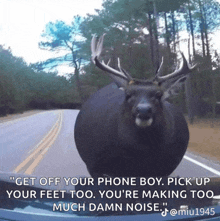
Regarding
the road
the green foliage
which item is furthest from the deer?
the green foliage

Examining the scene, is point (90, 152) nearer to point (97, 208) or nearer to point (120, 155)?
point (120, 155)

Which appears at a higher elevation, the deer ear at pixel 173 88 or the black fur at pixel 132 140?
the deer ear at pixel 173 88

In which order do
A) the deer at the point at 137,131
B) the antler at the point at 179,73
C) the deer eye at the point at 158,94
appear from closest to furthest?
the deer at the point at 137,131
the deer eye at the point at 158,94
the antler at the point at 179,73

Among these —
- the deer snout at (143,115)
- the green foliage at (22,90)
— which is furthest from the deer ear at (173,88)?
the green foliage at (22,90)

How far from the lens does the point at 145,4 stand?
16375 mm

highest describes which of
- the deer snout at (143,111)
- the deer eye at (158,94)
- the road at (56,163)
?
the deer eye at (158,94)

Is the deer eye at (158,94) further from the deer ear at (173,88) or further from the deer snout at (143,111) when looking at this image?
the deer snout at (143,111)

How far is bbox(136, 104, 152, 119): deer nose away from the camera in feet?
12.9

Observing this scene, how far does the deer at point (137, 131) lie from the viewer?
166 inches

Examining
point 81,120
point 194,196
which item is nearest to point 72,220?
point 194,196

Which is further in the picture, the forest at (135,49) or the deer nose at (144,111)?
the forest at (135,49)

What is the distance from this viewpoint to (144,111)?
3924mm

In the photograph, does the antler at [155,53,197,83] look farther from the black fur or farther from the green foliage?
the green foliage

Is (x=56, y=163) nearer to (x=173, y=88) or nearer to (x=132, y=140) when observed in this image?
(x=132, y=140)
